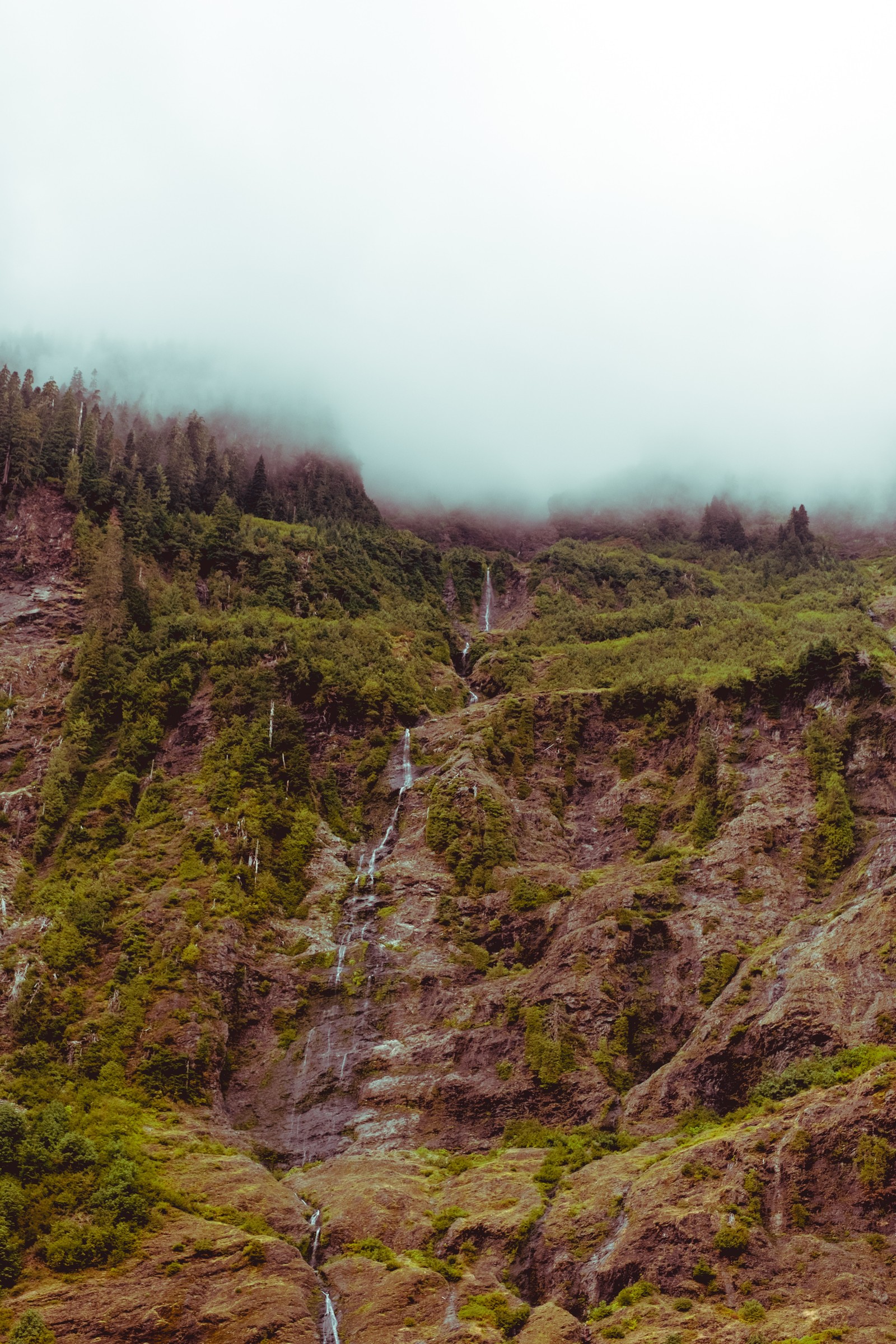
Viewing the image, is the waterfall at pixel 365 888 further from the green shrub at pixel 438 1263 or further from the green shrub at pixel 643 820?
the green shrub at pixel 643 820

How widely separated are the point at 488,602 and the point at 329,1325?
394 feet

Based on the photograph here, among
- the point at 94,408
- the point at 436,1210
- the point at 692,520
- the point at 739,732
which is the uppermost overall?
the point at 94,408

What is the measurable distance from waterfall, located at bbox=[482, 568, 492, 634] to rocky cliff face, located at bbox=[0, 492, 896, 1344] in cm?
3946

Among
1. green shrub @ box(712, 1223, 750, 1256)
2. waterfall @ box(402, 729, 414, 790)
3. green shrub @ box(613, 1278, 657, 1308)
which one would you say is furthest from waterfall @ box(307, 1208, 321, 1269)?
waterfall @ box(402, 729, 414, 790)

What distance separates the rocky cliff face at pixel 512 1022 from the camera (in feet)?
146

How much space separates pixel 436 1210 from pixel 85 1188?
1949cm

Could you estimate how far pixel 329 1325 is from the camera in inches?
1827

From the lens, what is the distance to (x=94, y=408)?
14362 centimetres

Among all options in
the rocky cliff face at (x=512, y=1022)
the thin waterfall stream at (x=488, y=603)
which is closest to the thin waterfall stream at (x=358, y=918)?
the rocky cliff face at (x=512, y=1022)

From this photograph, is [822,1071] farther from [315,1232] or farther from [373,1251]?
[315,1232]

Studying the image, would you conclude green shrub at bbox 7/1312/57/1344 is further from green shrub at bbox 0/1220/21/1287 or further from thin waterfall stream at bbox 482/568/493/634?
thin waterfall stream at bbox 482/568/493/634

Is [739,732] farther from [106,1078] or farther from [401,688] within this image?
[106,1078]

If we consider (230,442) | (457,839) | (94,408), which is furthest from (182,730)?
(230,442)

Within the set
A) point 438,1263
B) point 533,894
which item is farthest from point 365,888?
point 438,1263
